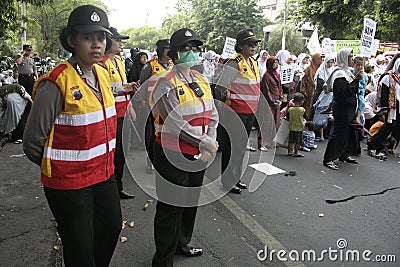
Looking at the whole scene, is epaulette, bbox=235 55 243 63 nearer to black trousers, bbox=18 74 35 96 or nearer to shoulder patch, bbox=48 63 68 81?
shoulder patch, bbox=48 63 68 81

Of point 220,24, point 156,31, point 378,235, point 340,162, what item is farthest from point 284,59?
point 156,31

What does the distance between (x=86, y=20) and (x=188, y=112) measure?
936mm

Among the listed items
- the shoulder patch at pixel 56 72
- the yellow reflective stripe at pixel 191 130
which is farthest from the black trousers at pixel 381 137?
the shoulder patch at pixel 56 72

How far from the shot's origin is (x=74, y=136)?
7.02 ft

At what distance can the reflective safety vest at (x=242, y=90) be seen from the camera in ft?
15.8

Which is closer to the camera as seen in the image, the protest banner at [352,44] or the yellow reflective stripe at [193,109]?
the yellow reflective stripe at [193,109]

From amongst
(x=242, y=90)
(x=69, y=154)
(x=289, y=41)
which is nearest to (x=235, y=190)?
(x=242, y=90)

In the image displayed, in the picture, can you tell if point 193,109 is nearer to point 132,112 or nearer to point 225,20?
point 132,112

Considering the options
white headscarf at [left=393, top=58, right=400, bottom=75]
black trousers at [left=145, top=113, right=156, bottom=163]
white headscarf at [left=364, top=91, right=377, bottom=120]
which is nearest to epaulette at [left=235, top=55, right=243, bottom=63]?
black trousers at [left=145, top=113, right=156, bottom=163]

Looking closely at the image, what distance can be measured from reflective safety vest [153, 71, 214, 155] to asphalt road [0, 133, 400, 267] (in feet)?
3.56

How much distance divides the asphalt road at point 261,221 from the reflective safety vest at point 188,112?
3.56 ft

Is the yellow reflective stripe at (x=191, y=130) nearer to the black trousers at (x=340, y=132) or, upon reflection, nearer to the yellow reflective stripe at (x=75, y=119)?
the yellow reflective stripe at (x=75, y=119)

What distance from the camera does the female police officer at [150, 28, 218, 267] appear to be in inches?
107

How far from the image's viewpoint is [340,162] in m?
6.50
